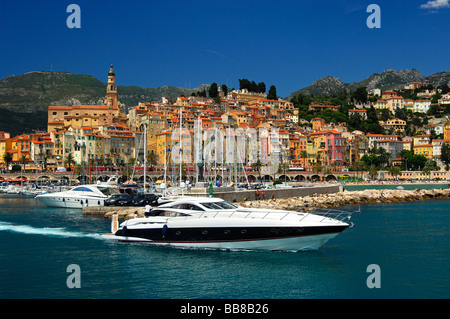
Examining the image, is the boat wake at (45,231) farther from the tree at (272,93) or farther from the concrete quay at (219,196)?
the tree at (272,93)

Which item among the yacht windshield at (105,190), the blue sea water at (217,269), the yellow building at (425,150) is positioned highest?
the yellow building at (425,150)

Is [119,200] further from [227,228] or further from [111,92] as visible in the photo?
[111,92]

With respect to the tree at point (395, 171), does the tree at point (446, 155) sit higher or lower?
higher

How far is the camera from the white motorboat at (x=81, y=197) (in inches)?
1720

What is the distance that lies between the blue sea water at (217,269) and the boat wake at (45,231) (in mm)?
120

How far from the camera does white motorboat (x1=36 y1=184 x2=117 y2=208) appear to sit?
143 ft

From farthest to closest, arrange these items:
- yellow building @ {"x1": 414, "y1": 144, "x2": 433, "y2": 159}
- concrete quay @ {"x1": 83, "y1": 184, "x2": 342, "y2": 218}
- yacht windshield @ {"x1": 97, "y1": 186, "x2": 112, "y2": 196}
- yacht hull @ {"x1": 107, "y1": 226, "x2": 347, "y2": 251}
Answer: yellow building @ {"x1": 414, "y1": 144, "x2": 433, "y2": 159} < yacht windshield @ {"x1": 97, "y1": 186, "x2": 112, "y2": 196} < concrete quay @ {"x1": 83, "y1": 184, "x2": 342, "y2": 218} < yacht hull @ {"x1": 107, "y1": 226, "x2": 347, "y2": 251}

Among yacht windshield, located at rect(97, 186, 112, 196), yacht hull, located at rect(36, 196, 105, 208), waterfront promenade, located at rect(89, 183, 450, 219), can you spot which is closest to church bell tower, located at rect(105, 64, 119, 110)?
waterfront promenade, located at rect(89, 183, 450, 219)

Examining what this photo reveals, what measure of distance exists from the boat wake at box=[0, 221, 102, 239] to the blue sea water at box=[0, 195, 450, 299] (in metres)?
0.12

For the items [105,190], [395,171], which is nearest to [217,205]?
[105,190]

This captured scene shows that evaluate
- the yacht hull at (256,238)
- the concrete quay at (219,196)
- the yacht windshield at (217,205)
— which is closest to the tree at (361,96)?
the concrete quay at (219,196)

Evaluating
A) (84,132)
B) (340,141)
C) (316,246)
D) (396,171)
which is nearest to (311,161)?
(340,141)

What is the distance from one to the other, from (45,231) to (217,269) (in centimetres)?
1416

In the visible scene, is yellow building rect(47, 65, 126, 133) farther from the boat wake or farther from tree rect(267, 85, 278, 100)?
the boat wake
